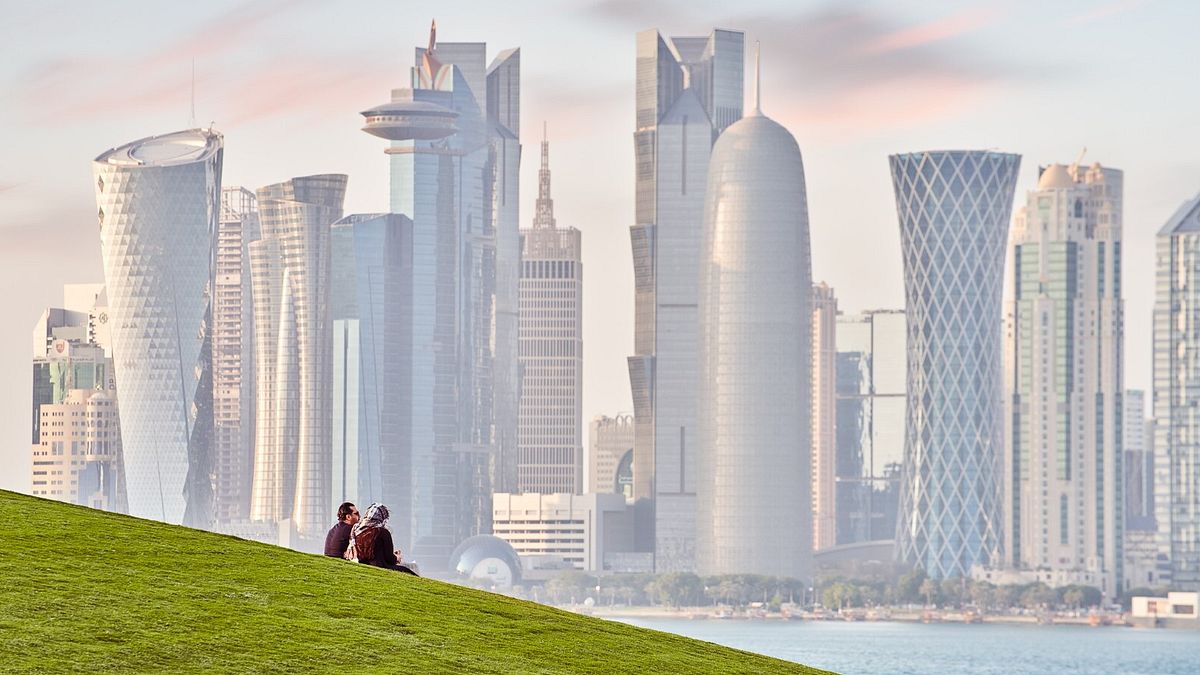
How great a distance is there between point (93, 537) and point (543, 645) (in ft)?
19.8

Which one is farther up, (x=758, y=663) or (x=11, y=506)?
(x=11, y=506)

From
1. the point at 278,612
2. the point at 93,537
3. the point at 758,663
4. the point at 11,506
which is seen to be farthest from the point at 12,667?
the point at 758,663

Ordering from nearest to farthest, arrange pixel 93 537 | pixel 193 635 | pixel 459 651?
pixel 193 635
pixel 459 651
pixel 93 537

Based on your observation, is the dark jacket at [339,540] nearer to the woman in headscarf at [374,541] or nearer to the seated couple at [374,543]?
the seated couple at [374,543]

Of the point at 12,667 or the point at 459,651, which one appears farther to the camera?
the point at 459,651

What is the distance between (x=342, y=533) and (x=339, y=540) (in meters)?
0.18

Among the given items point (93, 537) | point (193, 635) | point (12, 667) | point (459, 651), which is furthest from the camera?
point (93, 537)

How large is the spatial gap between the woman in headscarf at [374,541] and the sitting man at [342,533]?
105cm

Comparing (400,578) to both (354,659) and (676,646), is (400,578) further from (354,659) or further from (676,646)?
(354,659)

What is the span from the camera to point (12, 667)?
2133cm

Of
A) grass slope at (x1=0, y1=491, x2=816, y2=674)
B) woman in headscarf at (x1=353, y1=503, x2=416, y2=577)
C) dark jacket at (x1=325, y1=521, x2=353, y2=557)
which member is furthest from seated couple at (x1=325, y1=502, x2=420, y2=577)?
grass slope at (x1=0, y1=491, x2=816, y2=674)

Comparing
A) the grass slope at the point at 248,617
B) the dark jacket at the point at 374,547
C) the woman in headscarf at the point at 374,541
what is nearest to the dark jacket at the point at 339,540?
the woman in headscarf at the point at 374,541

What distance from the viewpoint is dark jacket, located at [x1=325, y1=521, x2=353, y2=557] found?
3328 cm

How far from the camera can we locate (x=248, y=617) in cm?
2492
